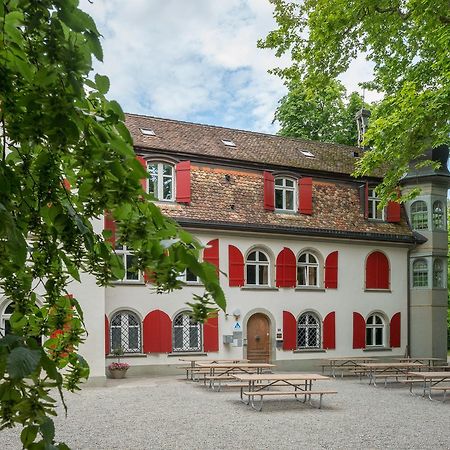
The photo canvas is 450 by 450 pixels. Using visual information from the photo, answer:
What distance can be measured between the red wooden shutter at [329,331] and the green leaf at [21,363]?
818 inches

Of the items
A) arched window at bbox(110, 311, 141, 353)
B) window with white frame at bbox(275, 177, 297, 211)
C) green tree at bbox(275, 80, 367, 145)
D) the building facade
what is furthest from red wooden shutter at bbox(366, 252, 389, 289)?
green tree at bbox(275, 80, 367, 145)

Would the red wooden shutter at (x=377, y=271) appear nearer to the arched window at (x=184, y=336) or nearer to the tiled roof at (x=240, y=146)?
the tiled roof at (x=240, y=146)

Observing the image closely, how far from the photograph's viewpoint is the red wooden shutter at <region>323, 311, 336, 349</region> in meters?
21.2

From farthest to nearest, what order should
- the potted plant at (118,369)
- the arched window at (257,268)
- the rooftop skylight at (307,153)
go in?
the rooftop skylight at (307,153), the arched window at (257,268), the potted plant at (118,369)

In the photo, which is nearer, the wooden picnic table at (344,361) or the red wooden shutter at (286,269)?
the wooden picnic table at (344,361)

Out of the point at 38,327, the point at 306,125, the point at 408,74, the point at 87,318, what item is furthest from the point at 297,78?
the point at 306,125

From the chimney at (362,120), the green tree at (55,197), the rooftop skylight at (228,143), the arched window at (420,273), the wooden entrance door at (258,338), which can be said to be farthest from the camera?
the chimney at (362,120)

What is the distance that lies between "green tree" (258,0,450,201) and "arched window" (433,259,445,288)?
339 inches

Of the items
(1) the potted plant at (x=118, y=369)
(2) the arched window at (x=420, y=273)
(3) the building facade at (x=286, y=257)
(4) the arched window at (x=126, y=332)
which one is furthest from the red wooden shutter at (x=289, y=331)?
(1) the potted plant at (x=118, y=369)

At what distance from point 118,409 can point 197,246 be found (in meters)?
12.1

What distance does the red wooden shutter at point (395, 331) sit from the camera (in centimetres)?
2233

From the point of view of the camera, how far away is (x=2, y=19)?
116 cm

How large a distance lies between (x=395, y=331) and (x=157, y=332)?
9075mm

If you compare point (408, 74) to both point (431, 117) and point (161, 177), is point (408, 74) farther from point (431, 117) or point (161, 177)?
point (161, 177)
